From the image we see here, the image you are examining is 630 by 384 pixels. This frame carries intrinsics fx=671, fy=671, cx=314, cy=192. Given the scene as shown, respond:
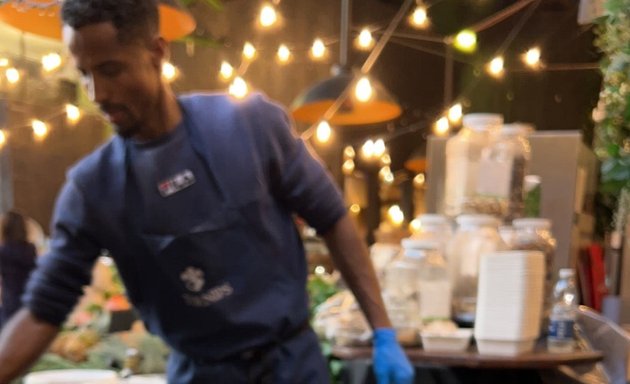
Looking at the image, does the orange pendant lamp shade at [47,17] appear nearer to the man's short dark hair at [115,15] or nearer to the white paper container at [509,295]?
the man's short dark hair at [115,15]

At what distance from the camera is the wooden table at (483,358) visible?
140 cm

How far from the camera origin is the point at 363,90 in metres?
2.76

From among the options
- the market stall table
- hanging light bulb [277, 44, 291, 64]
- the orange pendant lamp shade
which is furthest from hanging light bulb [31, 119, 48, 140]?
the market stall table

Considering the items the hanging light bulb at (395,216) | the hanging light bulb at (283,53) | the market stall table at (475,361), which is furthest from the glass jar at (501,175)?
the hanging light bulb at (395,216)

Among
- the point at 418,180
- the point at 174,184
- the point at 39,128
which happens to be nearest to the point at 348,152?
the point at 418,180

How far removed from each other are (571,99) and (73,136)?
3.56 m

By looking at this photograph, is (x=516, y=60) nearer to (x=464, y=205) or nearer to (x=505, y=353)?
A: (x=464, y=205)

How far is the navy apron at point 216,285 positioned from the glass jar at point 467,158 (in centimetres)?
82

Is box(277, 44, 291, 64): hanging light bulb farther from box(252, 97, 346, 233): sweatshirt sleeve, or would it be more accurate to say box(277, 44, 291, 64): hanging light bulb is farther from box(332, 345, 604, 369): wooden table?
box(252, 97, 346, 233): sweatshirt sleeve

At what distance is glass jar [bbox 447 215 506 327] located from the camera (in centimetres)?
161

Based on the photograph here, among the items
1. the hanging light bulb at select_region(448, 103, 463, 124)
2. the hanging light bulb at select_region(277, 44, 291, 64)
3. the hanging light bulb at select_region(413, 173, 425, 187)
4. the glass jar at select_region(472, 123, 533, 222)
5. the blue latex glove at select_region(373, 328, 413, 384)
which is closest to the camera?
the blue latex glove at select_region(373, 328, 413, 384)

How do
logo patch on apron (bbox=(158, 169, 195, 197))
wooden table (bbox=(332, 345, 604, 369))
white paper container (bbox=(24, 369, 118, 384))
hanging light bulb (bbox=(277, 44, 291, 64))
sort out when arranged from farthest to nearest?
hanging light bulb (bbox=(277, 44, 291, 64)), white paper container (bbox=(24, 369, 118, 384)), wooden table (bbox=(332, 345, 604, 369)), logo patch on apron (bbox=(158, 169, 195, 197))

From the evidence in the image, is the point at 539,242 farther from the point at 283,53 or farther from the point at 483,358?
the point at 283,53

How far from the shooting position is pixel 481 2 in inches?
175
